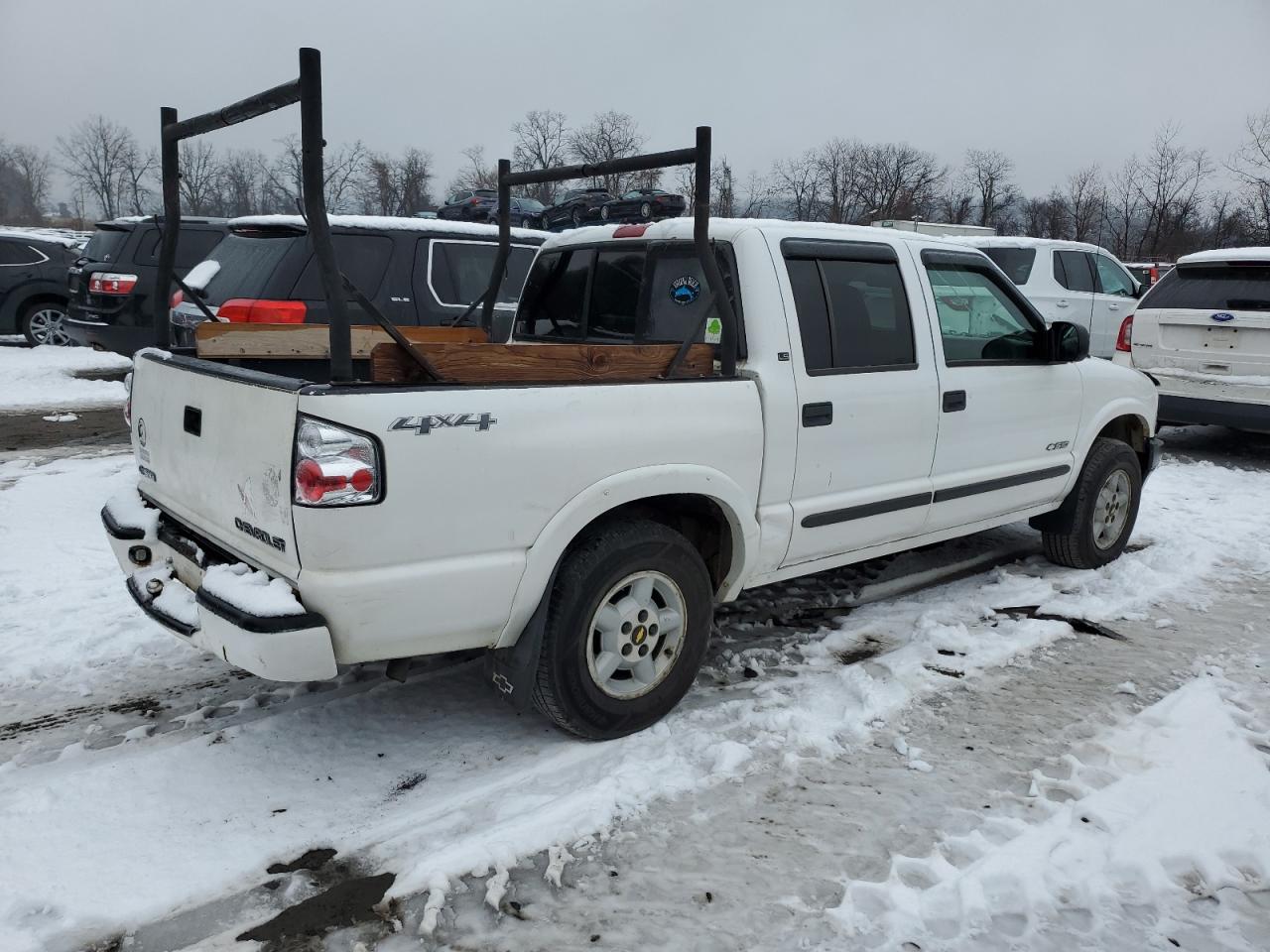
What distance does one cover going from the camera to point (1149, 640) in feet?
15.1

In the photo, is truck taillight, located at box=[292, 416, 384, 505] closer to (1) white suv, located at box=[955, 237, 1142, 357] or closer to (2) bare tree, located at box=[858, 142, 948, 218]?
(1) white suv, located at box=[955, 237, 1142, 357]

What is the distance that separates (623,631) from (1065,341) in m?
2.93

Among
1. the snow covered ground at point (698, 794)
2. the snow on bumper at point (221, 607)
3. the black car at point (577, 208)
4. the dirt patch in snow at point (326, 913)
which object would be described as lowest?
the dirt patch in snow at point (326, 913)

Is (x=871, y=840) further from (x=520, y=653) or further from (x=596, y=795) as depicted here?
(x=520, y=653)

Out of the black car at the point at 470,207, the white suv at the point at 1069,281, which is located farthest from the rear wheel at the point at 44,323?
the black car at the point at 470,207

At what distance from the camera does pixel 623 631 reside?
3.43 metres

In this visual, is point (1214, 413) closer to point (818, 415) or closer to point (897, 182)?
point (818, 415)

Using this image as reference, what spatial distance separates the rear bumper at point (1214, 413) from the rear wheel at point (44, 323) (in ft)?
47.2

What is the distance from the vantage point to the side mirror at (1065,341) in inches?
191

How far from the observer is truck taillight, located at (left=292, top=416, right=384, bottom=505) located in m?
2.70

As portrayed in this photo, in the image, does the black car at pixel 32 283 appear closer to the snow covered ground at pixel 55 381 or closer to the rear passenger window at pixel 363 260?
the snow covered ground at pixel 55 381

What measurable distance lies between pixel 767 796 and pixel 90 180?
8251 cm

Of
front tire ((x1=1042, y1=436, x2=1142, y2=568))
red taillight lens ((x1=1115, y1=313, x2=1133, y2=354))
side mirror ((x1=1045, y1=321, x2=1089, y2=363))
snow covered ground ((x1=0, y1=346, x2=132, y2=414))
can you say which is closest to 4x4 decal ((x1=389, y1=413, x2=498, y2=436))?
side mirror ((x1=1045, y1=321, x2=1089, y2=363))

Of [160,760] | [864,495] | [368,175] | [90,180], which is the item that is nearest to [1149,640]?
[864,495]
